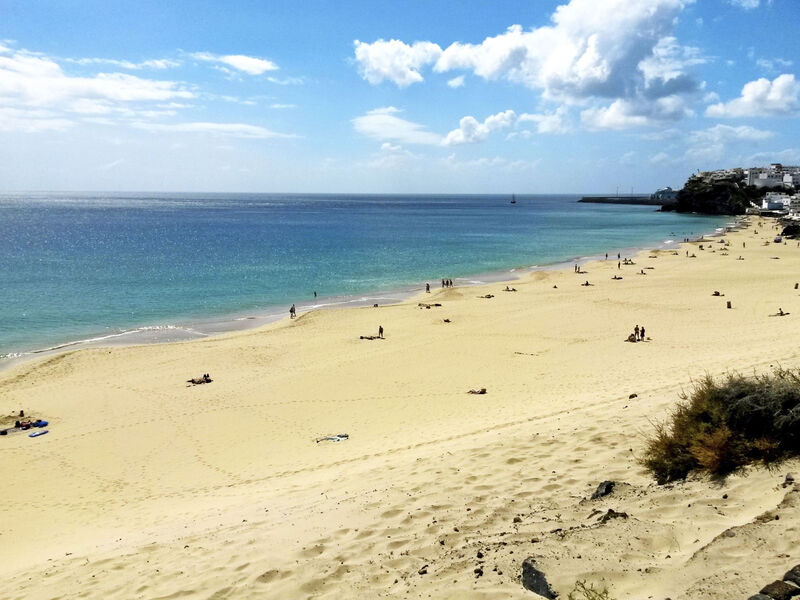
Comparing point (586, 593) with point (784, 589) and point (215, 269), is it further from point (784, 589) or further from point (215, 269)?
point (215, 269)

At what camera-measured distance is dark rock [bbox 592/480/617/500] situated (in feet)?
23.1

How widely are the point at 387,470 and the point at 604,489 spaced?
156 inches

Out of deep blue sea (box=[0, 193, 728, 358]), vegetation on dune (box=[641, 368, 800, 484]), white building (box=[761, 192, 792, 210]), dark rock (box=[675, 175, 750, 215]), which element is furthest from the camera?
dark rock (box=[675, 175, 750, 215])

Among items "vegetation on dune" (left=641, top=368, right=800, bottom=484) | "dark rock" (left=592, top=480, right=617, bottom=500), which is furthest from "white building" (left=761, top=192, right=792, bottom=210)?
"dark rock" (left=592, top=480, right=617, bottom=500)

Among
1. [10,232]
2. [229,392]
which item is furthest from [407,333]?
[10,232]

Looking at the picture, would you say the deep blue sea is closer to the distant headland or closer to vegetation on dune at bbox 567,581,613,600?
vegetation on dune at bbox 567,581,613,600

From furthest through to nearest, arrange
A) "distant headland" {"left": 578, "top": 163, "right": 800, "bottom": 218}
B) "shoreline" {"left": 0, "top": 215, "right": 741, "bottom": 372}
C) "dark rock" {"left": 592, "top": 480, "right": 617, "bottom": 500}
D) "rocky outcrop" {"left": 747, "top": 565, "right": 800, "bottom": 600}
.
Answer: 1. "distant headland" {"left": 578, "top": 163, "right": 800, "bottom": 218}
2. "shoreline" {"left": 0, "top": 215, "right": 741, "bottom": 372}
3. "dark rock" {"left": 592, "top": 480, "right": 617, "bottom": 500}
4. "rocky outcrop" {"left": 747, "top": 565, "right": 800, "bottom": 600}

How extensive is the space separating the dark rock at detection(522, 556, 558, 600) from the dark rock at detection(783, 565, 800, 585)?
5.98 ft

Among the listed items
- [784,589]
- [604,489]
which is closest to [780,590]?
[784,589]

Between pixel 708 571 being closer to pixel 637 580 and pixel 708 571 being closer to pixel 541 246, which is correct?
pixel 637 580

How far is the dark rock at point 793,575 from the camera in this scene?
451 centimetres

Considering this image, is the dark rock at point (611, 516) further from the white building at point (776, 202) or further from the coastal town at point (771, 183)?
the white building at point (776, 202)

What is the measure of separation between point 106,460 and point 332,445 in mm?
5796

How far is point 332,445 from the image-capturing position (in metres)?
13.6
